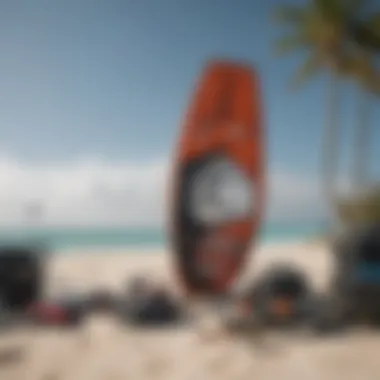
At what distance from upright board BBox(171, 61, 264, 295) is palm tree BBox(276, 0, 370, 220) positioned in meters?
0.15

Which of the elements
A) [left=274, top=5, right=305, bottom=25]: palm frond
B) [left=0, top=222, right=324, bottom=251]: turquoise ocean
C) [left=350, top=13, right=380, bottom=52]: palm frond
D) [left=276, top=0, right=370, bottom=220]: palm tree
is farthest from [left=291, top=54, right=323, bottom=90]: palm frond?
[left=0, top=222, right=324, bottom=251]: turquoise ocean

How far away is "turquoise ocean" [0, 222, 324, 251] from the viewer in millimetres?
1374

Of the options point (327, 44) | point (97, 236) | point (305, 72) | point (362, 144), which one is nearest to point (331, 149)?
point (362, 144)

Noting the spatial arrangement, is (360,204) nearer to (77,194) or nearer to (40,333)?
(77,194)

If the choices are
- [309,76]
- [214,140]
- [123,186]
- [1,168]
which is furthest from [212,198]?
[1,168]

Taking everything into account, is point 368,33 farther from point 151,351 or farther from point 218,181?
point 151,351

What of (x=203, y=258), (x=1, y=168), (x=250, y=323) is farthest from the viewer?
(x=203, y=258)

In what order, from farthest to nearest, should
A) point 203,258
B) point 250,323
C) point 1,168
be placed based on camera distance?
point 203,258
point 250,323
point 1,168

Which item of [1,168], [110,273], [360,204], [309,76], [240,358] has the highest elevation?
[309,76]

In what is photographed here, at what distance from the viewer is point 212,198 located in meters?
1.57

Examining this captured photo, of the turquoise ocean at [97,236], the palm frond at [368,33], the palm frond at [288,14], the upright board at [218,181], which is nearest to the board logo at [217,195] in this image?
the upright board at [218,181]

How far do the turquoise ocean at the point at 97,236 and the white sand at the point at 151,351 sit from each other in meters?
0.03

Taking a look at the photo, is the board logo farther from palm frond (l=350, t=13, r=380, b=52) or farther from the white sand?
palm frond (l=350, t=13, r=380, b=52)

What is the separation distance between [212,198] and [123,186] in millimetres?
290
